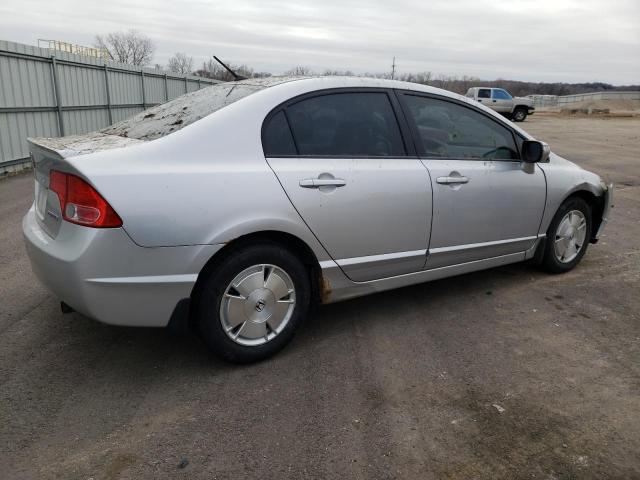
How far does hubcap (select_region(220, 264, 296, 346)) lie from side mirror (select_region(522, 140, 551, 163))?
2308mm

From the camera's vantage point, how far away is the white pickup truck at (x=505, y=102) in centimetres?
3444

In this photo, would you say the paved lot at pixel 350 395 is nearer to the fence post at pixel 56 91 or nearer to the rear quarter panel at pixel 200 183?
the rear quarter panel at pixel 200 183

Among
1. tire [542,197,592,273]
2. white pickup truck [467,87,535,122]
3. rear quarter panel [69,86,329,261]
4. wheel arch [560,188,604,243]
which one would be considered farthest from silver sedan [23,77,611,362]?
white pickup truck [467,87,535,122]

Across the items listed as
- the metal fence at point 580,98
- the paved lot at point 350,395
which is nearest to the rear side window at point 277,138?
the paved lot at point 350,395

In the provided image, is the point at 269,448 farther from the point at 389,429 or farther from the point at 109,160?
the point at 109,160

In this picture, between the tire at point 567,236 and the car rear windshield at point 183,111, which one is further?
the tire at point 567,236

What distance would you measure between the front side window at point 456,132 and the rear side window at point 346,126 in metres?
0.24

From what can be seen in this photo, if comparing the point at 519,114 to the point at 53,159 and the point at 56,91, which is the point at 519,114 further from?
the point at 53,159

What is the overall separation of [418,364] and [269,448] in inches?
46.7

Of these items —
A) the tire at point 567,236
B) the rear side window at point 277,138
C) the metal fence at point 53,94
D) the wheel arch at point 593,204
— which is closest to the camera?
the rear side window at point 277,138

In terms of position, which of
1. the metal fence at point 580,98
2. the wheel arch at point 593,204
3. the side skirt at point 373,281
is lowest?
the metal fence at point 580,98

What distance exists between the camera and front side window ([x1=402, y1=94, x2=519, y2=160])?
3893 mm

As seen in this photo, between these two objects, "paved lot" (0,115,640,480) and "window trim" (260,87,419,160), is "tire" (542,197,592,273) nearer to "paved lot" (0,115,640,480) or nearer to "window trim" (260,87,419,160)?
"paved lot" (0,115,640,480)

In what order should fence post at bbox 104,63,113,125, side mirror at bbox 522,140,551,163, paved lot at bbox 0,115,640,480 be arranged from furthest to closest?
fence post at bbox 104,63,113,125 → side mirror at bbox 522,140,551,163 → paved lot at bbox 0,115,640,480
